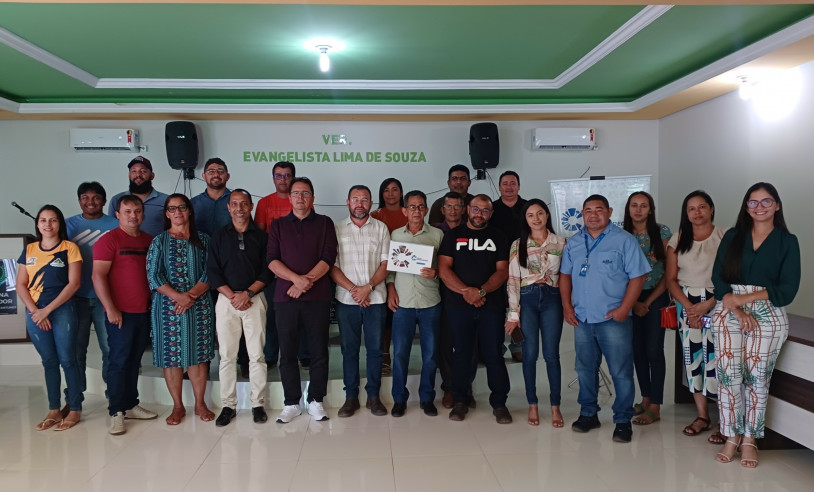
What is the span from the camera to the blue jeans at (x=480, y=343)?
12.5 ft

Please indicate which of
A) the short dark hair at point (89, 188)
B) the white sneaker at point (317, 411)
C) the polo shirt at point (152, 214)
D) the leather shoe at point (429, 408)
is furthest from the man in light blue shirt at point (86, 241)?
the leather shoe at point (429, 408)

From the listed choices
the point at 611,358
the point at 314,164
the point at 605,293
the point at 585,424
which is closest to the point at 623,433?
the point at 585,424

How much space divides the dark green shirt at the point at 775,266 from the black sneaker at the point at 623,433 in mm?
1164

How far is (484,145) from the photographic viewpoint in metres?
6.67

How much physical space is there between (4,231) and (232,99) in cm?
328

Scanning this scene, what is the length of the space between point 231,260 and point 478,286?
5.66 ft

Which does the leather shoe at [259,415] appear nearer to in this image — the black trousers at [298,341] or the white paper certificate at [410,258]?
the black trousers at [298,341]

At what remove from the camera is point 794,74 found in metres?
4.84

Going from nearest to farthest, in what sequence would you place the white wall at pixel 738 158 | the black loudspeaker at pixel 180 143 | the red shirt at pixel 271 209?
the red shirt at pixel 271 209, the white wall at pixel 738 158, the black loudspeaker at pixel 180 143

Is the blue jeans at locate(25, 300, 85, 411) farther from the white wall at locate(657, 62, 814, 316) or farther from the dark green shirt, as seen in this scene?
the white wall at locate(657, 62, 814, 316)

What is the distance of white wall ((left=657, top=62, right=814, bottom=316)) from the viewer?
4.76m

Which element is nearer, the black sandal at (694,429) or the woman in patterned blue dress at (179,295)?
the black sandal at (694,429)

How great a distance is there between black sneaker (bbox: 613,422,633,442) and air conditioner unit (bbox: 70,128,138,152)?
20.0ft

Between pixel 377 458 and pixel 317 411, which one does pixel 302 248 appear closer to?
pixel 317 411
